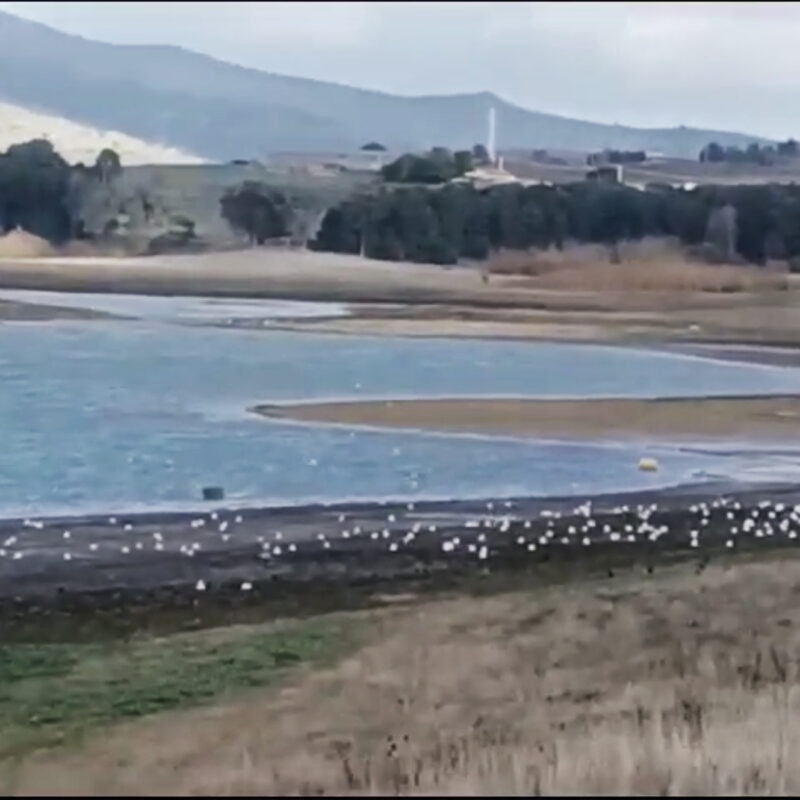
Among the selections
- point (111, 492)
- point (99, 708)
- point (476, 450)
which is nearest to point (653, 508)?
point (476, 450)

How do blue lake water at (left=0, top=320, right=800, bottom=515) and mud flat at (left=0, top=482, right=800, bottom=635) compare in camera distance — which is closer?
mud flat at (left=0, top=482, right=800, bottom=635)

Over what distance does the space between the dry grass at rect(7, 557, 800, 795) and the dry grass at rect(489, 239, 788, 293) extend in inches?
103

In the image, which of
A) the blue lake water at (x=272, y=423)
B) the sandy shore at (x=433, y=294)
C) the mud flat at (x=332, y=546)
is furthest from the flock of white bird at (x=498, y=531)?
the sandy shore at (x=433, y=294)

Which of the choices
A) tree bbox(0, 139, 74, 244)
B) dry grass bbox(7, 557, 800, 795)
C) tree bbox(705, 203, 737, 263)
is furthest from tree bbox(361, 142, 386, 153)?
dry grass bbox(7, 557, 800, 795)

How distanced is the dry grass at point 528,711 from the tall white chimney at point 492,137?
9.68ft

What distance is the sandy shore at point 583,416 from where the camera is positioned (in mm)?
19594

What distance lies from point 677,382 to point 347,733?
1141 centimetres

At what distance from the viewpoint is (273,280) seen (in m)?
18.3

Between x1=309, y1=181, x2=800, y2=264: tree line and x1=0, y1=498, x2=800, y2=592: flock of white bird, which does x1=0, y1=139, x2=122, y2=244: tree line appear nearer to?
x1=309, y1=181, x2=800, y2=264: tree line

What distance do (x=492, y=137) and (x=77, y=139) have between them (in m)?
2.82

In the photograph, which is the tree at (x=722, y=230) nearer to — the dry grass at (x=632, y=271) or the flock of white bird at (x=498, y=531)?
the dry grass at (x=632, y=271)

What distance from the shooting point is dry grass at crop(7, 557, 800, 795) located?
7.72 meters

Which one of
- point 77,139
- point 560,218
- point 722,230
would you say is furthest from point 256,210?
point 722,230

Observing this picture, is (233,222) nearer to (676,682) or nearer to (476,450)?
(476,450)
